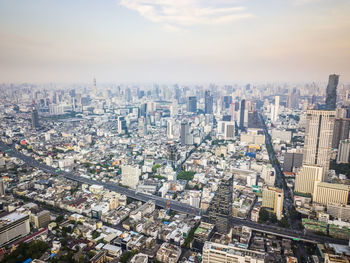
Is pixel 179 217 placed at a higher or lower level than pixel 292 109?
lower

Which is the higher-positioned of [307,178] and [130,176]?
[307,178]

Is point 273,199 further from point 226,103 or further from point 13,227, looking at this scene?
point 226,103

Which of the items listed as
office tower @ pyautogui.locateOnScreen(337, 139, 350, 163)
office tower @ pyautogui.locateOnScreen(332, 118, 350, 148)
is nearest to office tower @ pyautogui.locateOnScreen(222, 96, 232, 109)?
office tower @ pyautogui.locateOnScreen(332, 118, 350, 148)

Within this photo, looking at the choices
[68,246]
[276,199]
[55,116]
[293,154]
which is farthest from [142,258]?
[55,116]

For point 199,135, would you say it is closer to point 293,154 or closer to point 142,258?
point 293,154

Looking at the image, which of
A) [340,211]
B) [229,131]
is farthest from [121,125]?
[340,211]
